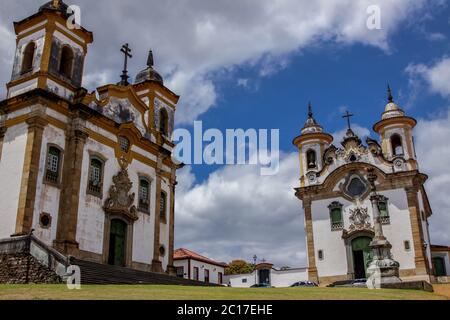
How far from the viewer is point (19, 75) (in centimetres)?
2184

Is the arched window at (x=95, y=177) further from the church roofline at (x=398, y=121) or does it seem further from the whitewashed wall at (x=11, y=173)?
the church roofline at (x=398, y=121)

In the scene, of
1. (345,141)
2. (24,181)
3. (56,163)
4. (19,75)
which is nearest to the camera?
(24,181)

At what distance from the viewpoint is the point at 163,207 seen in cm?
2714

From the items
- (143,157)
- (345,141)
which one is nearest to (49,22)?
(143,157)

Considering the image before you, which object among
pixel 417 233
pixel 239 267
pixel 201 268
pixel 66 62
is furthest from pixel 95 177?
pixel 239 267

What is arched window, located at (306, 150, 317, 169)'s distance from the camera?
3675 centimetres

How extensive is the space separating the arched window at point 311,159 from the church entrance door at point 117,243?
17716 mm

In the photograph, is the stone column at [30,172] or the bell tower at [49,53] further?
the bell tower at [49,53]

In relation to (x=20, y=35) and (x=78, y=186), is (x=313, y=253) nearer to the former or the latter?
(x=78, y=186)

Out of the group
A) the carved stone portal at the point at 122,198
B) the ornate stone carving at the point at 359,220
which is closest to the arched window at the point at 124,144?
the carved stone portal at the point at 122,198

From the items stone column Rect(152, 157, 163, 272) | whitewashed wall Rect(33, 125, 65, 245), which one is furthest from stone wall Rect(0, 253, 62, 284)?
stone column Rect(152, 157, 163, 272)

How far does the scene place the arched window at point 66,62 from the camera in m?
22.7

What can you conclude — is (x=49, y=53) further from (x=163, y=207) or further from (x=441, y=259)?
(x=441, y=259)
